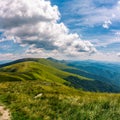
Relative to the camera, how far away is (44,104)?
73.4ft

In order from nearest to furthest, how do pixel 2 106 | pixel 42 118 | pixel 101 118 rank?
pixel 101 118
pixel 42 118
pixel 2 106

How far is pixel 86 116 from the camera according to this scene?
682 inches

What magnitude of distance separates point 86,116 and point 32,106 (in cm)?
618

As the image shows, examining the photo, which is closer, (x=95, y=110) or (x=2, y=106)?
(x=95, y=110)

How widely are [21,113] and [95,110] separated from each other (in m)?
5.62

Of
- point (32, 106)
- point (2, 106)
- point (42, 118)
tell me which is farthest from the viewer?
point (2, 106)

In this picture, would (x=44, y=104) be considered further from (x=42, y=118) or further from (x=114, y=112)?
(x=114, y=112)

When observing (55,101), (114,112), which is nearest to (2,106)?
(55,101)

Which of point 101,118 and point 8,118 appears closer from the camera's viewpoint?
point 101,118

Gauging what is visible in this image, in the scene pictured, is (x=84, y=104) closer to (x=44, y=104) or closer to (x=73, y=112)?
(x=73, y=112)

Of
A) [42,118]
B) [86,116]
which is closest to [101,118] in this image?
[86,116]

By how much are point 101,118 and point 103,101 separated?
13.7 feet

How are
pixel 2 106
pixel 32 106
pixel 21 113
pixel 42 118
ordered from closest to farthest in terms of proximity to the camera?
1. pixel 42 118
2. pixel 21 113
3. pixel 32 106
4. pixel 2 106

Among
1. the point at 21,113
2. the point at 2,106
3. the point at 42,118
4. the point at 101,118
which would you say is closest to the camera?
the point at 101,118
